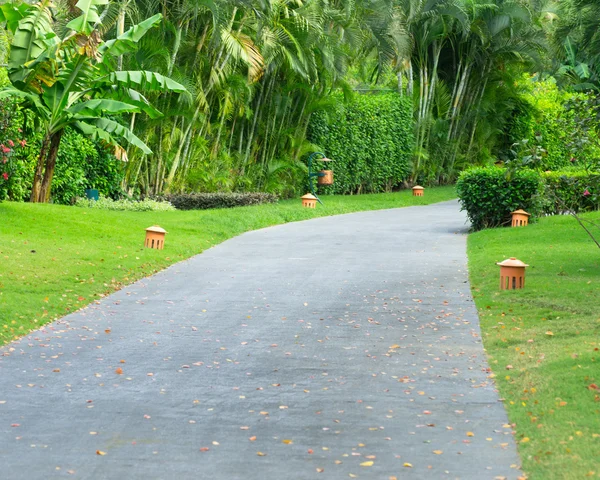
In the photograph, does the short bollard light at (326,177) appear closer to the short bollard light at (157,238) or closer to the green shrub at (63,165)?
the green shrub at (63,165)

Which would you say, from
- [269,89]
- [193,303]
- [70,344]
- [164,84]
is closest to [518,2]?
[269,89]

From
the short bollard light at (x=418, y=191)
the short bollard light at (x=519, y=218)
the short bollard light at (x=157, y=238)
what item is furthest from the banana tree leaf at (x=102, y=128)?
the short bollard light at (x=418, y=191)

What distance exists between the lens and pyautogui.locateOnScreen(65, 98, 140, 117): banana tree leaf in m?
19.2

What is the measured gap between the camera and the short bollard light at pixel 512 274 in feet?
40.3

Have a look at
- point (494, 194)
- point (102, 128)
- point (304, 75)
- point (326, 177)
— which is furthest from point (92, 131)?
point (326, 177)

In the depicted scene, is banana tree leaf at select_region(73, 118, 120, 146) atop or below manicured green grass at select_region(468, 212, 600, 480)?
atop

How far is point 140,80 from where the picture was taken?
19.3 metres

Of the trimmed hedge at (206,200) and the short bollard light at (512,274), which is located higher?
the trimmed hedge at (206,200)

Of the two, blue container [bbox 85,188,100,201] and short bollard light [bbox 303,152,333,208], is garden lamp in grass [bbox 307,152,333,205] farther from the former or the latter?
blue container [bbox 85,188,100,201]

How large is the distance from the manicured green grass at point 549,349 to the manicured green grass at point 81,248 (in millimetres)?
4693

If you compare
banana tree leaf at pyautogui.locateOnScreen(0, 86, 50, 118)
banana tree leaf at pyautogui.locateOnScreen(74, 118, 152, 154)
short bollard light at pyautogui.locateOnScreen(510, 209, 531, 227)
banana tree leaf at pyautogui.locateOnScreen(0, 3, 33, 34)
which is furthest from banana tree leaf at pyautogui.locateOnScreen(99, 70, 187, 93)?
short bollard light at pyautogui.locateOnScreen(510, 209, 531, 227)

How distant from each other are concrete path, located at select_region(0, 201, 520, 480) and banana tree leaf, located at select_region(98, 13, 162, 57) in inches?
279

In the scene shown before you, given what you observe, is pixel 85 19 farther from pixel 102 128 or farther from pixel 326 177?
pixel 326 177

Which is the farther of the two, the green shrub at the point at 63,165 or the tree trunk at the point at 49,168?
the tree trunk at the point at 49,168
